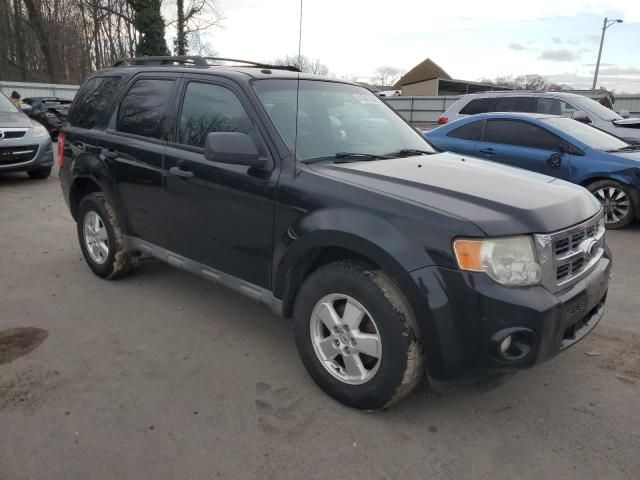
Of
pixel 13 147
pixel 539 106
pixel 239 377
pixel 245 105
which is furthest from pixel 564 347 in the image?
pixel 13 147

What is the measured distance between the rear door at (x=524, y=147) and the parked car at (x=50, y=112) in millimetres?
13772

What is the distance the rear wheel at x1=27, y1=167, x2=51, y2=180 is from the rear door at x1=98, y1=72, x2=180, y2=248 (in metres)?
6.64

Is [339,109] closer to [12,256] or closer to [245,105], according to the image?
[245,105]

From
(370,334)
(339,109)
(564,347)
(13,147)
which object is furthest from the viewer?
(13,147)

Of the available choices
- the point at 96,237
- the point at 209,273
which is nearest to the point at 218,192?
the point at 209,273

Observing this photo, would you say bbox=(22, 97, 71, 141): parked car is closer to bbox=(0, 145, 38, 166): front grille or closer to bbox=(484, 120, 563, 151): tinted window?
bbox=(0, 145, 38, 166): front grille

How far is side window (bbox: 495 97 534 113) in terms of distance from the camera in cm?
959

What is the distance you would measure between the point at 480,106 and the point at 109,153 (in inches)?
306

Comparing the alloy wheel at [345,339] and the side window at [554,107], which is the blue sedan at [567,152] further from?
the alloy wheel at [345,339]

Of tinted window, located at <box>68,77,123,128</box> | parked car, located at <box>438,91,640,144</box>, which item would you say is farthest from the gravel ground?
parked car, located at <box>438,91,640,144</box>

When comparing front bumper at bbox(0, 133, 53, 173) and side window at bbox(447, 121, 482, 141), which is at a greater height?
side window at bbox(447, 121, 482, 141)

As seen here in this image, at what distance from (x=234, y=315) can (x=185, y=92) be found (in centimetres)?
176

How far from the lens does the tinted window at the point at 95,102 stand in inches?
173

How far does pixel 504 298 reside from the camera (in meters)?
2.26
